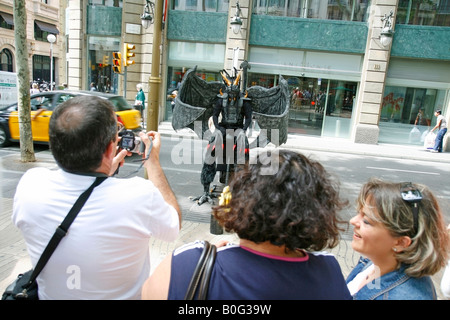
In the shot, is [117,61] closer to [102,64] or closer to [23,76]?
[102,64]

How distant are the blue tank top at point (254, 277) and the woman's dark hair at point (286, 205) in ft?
0.23

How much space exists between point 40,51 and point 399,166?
36101mm

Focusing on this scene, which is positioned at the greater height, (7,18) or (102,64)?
(7,18)

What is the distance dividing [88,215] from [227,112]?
4066 millimetres

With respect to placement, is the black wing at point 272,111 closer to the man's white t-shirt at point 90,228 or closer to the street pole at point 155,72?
the street pole at point 155,72

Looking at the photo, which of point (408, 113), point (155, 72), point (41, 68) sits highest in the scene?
point (41, 68)

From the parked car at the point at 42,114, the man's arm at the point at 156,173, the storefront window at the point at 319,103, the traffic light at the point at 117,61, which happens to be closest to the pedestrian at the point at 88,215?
the man's arm at the point at 156,173

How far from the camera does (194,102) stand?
5.57 metres

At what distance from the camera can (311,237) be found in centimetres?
115

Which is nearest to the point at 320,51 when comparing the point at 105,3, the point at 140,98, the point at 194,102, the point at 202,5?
the point at 202,5

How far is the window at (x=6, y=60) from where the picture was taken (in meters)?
31.1

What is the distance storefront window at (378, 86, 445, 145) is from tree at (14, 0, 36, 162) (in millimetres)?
12872

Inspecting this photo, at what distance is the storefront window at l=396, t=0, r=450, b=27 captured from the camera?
1350 centimetres

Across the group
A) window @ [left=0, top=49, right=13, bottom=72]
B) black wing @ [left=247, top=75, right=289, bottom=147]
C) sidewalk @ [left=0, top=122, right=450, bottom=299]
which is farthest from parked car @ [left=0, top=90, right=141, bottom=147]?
window @ [left=0, top=49, right=13, bottom=72]
